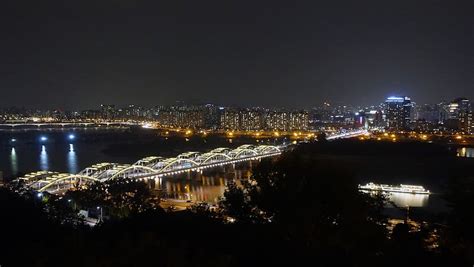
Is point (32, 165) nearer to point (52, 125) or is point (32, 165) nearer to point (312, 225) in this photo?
point (312, 225)

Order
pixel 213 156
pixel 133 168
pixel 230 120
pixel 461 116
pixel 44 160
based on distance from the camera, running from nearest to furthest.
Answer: pixel 133 168, pixel 213 156, pixel 44 160, pixel 461 116, pixel 230 120

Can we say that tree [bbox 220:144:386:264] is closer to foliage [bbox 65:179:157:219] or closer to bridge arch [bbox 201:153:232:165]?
foliage [bbox 65:179:157:219]

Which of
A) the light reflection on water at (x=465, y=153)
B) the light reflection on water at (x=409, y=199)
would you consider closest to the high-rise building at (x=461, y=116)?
the light reflection on water at (x=465, y=153)

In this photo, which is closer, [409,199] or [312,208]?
[312,208]

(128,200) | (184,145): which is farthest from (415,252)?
(184,145)

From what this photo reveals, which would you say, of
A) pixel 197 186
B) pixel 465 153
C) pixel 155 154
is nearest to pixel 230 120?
pixel 155 154

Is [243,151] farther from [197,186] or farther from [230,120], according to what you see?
[230,120]

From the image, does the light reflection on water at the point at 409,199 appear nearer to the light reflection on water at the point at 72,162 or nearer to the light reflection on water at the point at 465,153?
the light reflection on water at the point at 72,162
